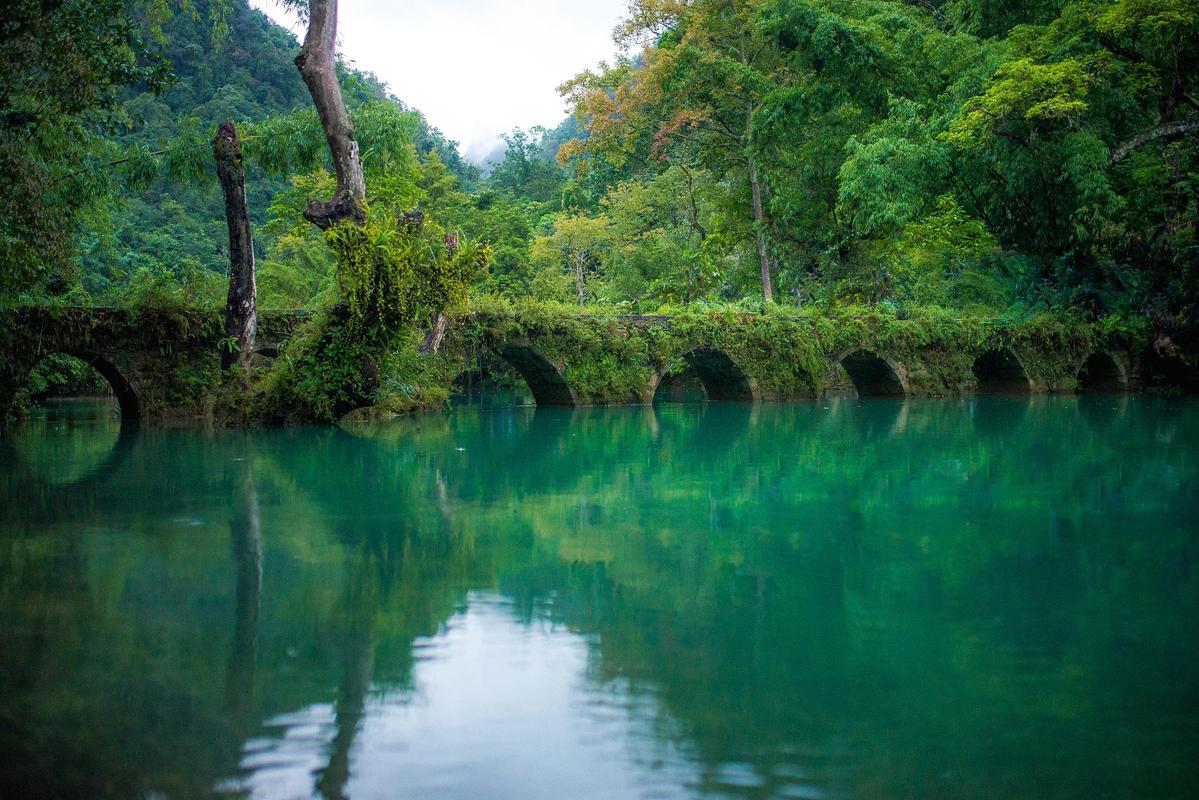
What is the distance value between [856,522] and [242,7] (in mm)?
58417

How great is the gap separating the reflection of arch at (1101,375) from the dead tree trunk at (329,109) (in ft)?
73.8

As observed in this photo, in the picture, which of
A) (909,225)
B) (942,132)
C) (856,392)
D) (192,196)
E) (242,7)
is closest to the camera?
(942,132)

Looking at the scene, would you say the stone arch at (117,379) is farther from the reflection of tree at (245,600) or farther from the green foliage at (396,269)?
the reflection of tree at (245,600)

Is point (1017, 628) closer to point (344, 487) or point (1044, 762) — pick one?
point (1044, 762)

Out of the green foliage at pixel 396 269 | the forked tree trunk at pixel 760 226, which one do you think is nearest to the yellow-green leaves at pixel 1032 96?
the forked tree trunk at pixel 760 226

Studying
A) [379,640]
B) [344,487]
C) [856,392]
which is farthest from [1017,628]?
[856,392]

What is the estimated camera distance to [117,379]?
17.8 metres

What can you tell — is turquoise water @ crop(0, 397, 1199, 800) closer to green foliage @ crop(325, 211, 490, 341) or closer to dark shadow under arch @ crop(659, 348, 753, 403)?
green foliage @ crop(325, 211, 490, 341)

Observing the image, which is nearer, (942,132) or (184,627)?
(184,627)

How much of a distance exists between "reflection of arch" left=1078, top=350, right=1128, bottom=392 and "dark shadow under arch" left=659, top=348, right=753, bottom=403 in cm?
1089

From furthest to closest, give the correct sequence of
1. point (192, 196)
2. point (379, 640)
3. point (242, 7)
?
point (242, 7)
point (192, 196)
point (379, 640)

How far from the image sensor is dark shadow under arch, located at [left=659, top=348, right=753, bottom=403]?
2523cm

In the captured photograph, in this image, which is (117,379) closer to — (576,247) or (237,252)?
(237,252)

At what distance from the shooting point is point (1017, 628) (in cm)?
393
